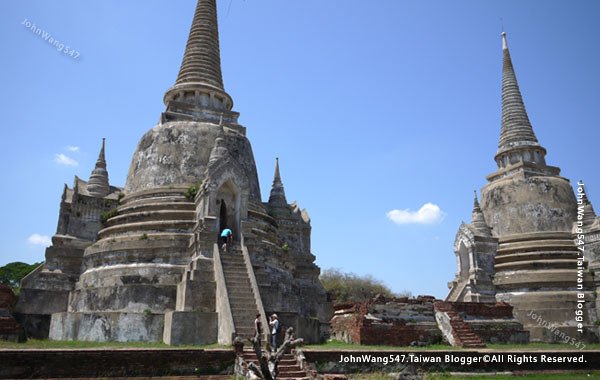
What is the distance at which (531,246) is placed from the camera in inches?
1164

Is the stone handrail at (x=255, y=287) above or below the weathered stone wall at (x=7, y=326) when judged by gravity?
above

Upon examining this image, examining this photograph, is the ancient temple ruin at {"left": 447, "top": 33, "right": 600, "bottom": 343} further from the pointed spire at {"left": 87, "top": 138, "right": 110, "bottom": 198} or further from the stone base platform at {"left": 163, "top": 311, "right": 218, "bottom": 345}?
the pointed spire at {"left": 87, "top": 138, "right": 110, "bottom": 198}

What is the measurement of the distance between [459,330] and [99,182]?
18.8 m

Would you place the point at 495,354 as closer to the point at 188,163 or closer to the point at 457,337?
the point at 457,337

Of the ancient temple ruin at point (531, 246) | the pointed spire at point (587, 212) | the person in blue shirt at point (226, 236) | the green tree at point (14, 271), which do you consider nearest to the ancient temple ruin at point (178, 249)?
the person in blue shirt at point (226, 236)

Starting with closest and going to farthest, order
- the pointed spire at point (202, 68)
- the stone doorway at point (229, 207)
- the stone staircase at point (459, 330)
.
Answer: the stone staircase at point (459, 330)
the stone doorway at point (229, 207)
the pointed spire at point (202, 68)

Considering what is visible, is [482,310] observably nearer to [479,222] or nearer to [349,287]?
[479,222]

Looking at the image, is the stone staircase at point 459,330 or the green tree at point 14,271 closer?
the stone staircase at point 459,330

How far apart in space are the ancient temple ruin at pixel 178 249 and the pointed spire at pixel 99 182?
69 millimetres

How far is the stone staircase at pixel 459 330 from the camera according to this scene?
18703mm

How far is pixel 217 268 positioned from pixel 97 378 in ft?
21.7

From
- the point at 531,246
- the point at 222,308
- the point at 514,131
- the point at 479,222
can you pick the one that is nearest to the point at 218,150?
the point at 222,308

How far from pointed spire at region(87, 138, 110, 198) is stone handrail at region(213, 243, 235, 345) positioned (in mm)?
10565

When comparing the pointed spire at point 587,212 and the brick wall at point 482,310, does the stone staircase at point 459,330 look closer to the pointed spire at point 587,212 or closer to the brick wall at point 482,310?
the brick wall at point 482,310
